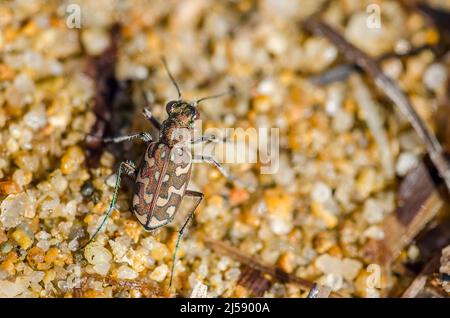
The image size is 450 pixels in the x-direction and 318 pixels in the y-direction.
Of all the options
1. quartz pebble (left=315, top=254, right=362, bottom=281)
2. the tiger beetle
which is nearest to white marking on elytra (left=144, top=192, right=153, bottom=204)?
the tiger beetle

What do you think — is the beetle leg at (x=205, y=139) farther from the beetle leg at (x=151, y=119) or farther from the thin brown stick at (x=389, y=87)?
the thin brown stick at (x=389, y=87)

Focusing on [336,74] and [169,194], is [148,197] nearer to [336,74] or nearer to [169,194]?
[169,194]

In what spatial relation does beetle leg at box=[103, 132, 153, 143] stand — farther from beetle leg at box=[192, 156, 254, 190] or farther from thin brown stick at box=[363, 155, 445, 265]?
thin brown stick at box=[363, 155, 445, 265]

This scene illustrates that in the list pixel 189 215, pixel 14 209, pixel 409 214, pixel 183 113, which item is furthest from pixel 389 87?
pixel 14 209

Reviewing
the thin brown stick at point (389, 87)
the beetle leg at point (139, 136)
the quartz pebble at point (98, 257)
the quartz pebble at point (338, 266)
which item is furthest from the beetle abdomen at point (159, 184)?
the thin brown stick at point (389, 87)
